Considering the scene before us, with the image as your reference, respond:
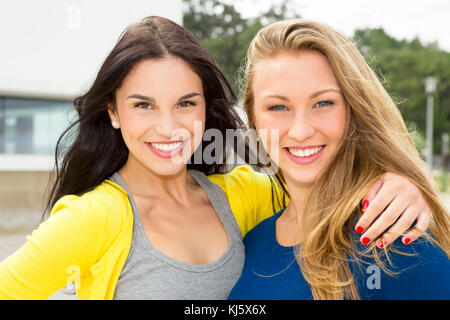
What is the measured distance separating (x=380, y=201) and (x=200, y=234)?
0.97 m

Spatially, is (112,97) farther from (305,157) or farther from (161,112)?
(305,157)

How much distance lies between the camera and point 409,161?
5.81ft

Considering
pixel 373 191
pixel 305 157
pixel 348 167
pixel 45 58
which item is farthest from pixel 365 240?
pixel 45 58

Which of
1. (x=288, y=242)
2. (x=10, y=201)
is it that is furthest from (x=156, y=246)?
(x=10, y=201)

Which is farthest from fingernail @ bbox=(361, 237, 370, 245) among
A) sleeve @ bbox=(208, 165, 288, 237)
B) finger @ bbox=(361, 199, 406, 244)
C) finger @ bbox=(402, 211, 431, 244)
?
sleeve @ bbox=(208, 165, 288, 237)

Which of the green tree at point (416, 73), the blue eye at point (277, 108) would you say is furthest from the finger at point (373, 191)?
the green tree at point (416, 73)

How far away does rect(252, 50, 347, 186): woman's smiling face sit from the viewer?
71.6 inches

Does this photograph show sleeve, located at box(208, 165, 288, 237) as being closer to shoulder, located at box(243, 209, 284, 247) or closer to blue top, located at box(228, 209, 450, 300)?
shoulder, located at box(243, 209, 284, 247)

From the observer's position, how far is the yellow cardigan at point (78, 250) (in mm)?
1754

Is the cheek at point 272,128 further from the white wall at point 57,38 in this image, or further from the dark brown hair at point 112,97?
the white wall at point 57,38

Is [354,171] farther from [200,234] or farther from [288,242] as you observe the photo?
[200,234]

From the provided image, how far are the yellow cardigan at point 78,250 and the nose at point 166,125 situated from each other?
0.33m

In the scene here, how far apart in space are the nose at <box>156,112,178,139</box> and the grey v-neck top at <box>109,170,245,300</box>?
0.33m

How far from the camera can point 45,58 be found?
945cm
